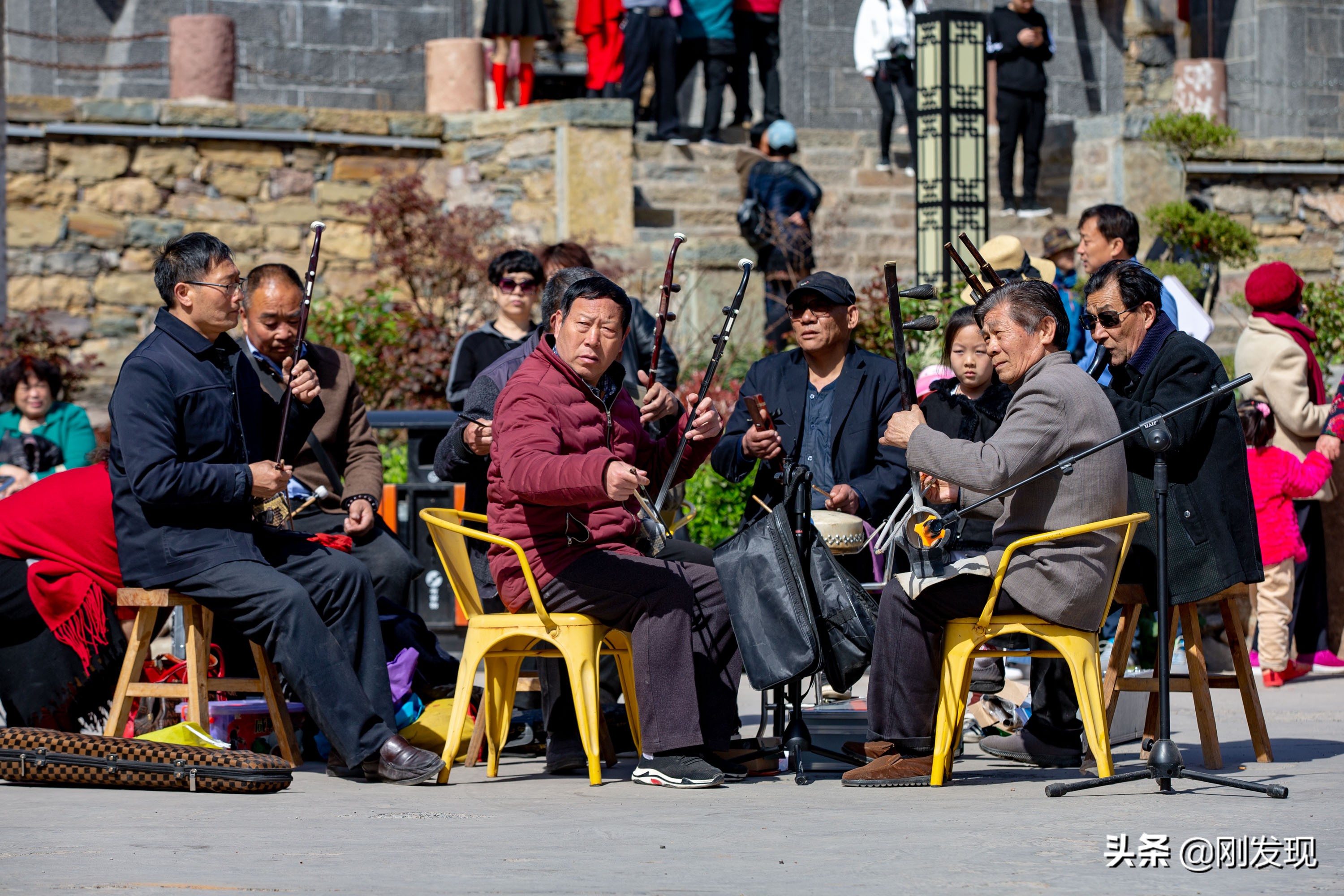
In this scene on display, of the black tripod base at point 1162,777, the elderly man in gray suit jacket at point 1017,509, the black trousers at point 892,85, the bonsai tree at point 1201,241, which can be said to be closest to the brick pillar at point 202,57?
the black trousers at point 892,85

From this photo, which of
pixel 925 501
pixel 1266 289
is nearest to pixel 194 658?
pixel 925 501

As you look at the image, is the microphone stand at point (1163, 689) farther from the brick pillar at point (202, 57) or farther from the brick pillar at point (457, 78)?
the brick pillar at point (457, 78)

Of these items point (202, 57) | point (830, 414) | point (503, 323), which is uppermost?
point (202, 57)

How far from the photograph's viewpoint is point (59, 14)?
51.8 feet

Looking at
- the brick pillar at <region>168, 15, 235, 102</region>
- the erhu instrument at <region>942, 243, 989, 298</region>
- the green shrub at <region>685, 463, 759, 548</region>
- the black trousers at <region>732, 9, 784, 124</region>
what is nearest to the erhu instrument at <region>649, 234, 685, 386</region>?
the erhu instrument at <region>942, 243, 989, 298</region>

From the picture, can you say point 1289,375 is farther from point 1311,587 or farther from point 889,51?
point 889,51

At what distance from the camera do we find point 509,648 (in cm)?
568

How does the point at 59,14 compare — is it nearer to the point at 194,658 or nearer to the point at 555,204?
the point at 555,204

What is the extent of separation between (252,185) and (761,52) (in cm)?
422

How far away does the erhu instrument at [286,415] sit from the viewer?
589 cm

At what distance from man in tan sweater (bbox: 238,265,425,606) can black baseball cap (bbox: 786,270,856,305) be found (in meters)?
1.65

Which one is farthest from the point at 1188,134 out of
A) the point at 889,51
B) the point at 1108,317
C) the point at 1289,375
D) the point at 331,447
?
the point at 331,447

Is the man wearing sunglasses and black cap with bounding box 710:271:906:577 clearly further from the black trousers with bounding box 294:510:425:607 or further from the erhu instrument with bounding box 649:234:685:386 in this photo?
the black trousers with bounding box 294:510:425:607

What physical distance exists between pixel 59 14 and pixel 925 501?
40.0ft
